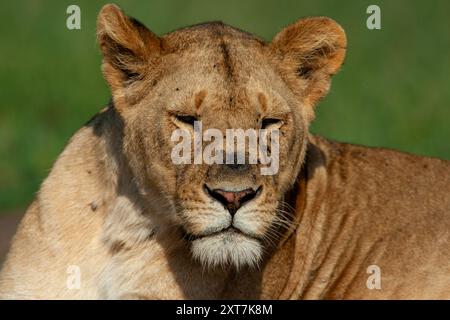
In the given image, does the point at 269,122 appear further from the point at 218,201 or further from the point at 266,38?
the point at 266,38

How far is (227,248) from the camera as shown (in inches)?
247

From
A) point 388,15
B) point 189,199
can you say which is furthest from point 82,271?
point 388,15

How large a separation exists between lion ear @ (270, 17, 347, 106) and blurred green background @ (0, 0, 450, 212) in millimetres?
6309

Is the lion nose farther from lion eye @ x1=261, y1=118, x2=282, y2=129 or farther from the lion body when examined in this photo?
the lion body

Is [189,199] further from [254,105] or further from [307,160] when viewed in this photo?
[307,160]

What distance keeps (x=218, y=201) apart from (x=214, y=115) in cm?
46

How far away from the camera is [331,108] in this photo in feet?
53.0

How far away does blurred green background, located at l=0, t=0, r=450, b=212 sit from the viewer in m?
15.0

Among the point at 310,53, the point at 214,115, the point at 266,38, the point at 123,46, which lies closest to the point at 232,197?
the point at 214,115

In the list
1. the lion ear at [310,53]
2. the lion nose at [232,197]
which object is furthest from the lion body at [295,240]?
the lion nose at [232,197]

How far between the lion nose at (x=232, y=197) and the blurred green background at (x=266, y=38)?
6.98 metres

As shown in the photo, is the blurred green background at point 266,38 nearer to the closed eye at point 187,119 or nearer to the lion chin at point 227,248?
the closed eye at point 187,119

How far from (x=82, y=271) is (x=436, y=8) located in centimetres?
1270

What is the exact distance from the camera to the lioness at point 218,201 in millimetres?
6418
